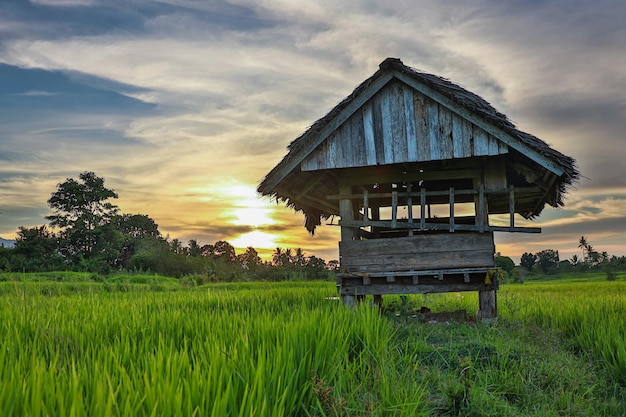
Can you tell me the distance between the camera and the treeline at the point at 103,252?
126ft

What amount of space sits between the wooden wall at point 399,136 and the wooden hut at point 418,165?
0.02 metres

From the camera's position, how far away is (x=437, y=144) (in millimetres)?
9711

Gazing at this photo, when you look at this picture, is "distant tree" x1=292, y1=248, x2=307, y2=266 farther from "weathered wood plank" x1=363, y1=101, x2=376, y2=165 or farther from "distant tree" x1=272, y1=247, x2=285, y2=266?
"weathered wood plank" x1=363, y1=101, x2=376, y2=165

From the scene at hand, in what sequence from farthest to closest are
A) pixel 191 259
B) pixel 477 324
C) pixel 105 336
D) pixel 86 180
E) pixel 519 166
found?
1. pixel 86 180
2. pixel 191 259
3. pixel 519 166
4. pixel 477 324
5. pixel 105 336

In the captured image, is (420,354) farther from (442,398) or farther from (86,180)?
(86,180)

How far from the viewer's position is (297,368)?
13.3ft

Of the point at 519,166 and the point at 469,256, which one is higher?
the point at 519,166

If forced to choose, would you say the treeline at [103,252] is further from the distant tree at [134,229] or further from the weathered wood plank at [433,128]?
the weathered wood plank at [433,128]

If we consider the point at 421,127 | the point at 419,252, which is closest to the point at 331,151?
the point at 421,127

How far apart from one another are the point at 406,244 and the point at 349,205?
1.50 meters

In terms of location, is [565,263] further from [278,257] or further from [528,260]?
[278,257]

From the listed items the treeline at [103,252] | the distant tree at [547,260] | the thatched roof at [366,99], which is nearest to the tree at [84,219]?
the treeline at [103,252]

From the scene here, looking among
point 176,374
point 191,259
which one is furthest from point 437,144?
point 191,259

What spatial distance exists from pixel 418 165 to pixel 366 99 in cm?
193
